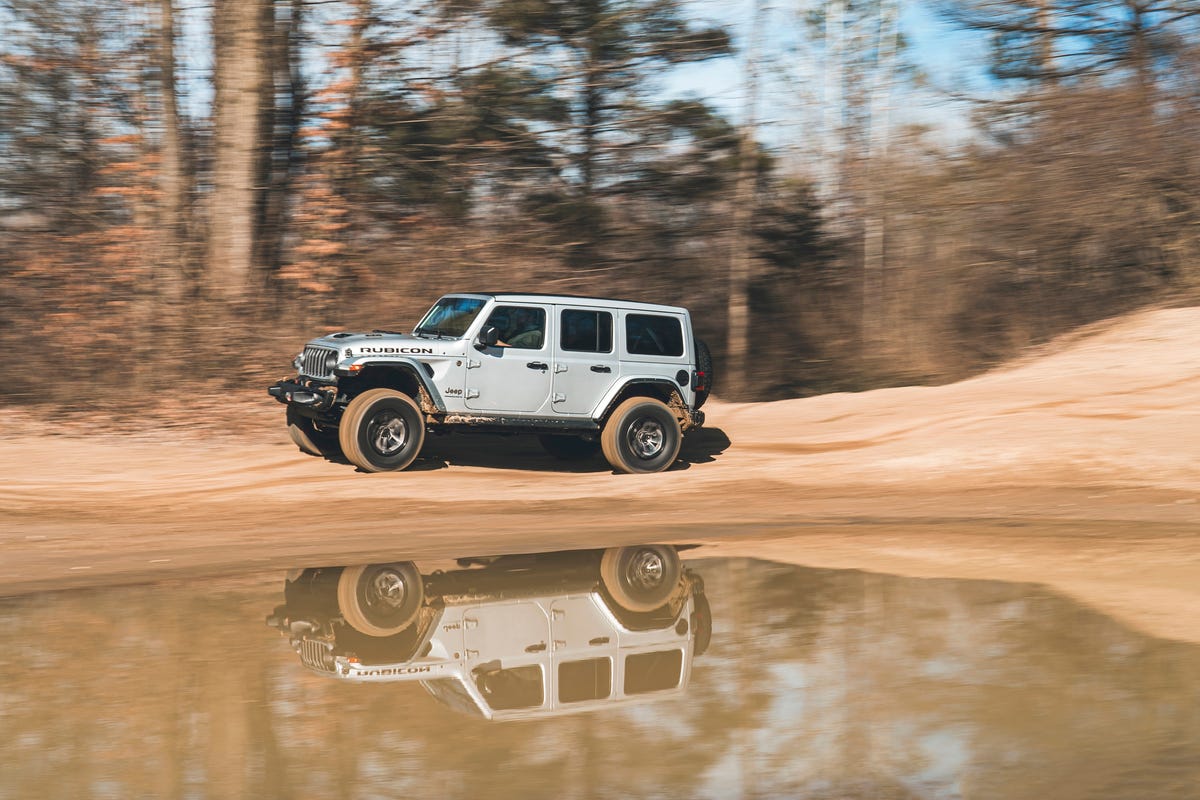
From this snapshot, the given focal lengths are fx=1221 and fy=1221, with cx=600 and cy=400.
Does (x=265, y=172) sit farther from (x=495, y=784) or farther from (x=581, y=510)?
(x=495, y=784)

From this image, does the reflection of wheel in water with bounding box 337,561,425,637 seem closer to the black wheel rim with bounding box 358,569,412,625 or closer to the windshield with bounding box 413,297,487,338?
the black wheel rim with bounding box 358,569,412,625

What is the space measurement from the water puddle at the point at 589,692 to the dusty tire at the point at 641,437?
5598 mm

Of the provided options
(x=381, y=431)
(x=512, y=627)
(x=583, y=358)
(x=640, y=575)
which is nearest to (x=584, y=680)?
(x=512, y=627)

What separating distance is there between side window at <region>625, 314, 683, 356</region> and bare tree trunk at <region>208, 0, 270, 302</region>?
7570mm

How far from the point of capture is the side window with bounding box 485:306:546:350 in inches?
511

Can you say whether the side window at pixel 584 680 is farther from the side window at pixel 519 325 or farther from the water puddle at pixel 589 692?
the side window at pixel 519 325

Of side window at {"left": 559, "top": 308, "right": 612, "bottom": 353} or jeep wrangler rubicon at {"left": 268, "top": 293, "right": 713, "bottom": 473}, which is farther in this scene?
side window at {"left": 559, "top": 308, "right": 612, "bottom": 353}

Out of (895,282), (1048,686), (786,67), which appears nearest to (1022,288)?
(895,282)

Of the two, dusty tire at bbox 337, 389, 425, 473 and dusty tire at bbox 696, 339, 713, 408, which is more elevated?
dusty tire at bbox 696, 339, 713, 408

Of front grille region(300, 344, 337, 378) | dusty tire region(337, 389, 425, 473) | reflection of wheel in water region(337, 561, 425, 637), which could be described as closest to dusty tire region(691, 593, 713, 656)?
reflection of wheel in water region(337, 561, 425, 637)

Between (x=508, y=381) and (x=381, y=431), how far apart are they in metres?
1.46

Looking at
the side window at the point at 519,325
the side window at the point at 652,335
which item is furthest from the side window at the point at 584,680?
the side window at the point at 652,335

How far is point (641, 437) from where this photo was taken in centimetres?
1374

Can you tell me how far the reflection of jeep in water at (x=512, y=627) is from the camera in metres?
A: 5.54
